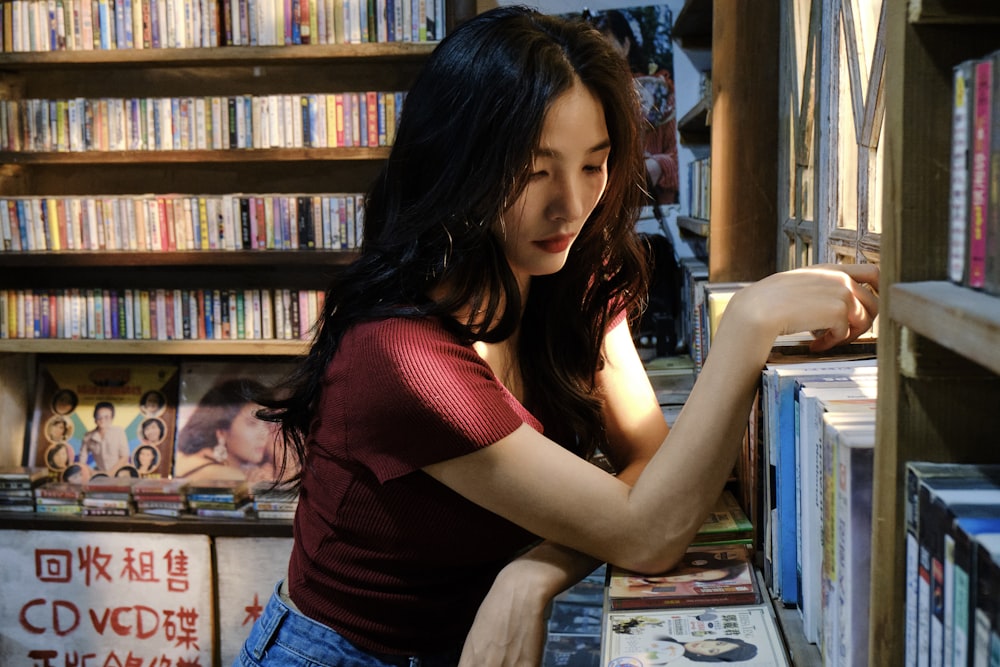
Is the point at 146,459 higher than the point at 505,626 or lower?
lower

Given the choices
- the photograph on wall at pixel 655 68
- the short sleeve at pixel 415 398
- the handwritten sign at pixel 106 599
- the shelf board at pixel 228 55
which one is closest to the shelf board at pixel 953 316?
the short sleeve at pixel 415 398

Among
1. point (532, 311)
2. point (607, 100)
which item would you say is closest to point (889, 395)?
point (607, 100)

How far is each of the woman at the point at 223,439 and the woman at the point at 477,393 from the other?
188cm

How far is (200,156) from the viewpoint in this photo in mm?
2900

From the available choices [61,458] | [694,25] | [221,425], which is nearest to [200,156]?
[221,425]

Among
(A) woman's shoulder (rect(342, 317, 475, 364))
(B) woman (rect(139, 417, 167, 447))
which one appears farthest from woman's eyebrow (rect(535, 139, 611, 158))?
(B) woman (rect(139, 417, 167, 447))

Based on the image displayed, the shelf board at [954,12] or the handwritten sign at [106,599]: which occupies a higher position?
the shelf board at [954,12]

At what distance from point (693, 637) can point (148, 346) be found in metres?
2.39

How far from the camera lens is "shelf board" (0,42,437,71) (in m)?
2.78

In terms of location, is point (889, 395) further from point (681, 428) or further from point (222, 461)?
point (222, 461)

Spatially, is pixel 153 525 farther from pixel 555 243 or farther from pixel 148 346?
pixel 555 243

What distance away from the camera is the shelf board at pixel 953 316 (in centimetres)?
47

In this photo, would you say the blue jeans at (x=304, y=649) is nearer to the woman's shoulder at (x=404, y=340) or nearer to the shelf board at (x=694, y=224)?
the woman's shoulder at (x=404, y=340)

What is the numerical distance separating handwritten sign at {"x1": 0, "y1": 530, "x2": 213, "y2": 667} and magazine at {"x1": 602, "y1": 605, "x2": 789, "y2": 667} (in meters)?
2.15
